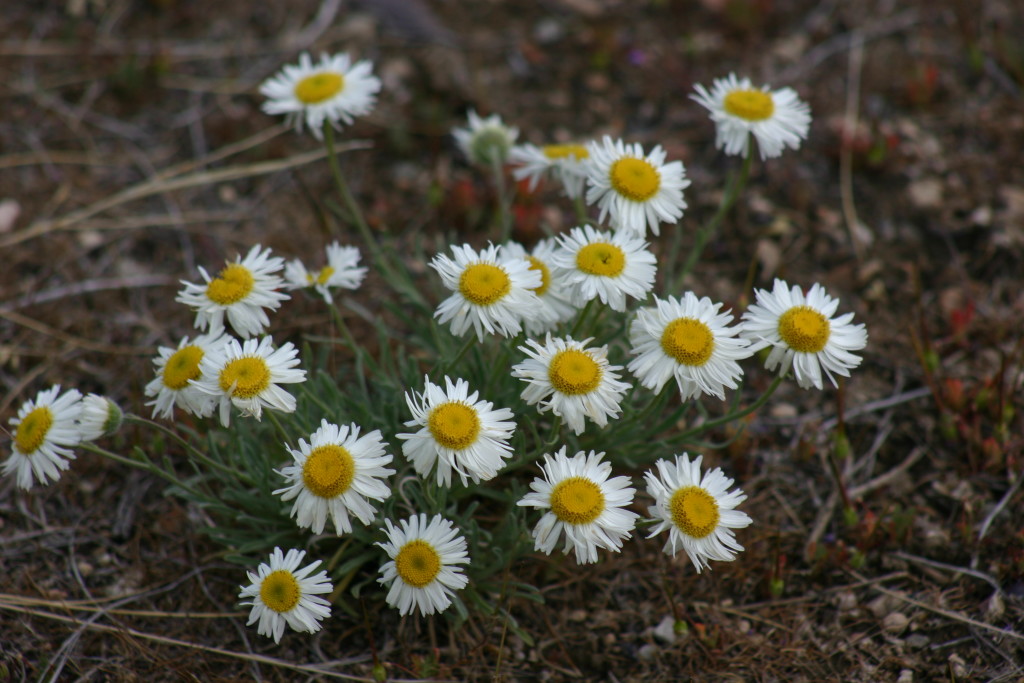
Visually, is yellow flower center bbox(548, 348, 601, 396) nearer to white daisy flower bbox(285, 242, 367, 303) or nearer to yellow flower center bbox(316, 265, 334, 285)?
white daisy flower bbox(285, 242, 367, 303)

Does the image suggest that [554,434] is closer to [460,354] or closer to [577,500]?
[577,500]

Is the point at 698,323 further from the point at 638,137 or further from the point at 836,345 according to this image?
the point at 638,137

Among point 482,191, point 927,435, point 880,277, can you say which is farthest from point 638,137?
point 927,435

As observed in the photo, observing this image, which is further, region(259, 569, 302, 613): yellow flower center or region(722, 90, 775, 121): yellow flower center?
region(722, 90, 775, 121): yellow flower center

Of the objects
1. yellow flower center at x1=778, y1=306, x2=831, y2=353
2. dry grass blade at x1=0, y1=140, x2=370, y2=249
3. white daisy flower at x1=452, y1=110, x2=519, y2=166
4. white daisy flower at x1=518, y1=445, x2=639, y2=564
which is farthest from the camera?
dry grass blade at x1=0, y1=140, x2=370, y2=249

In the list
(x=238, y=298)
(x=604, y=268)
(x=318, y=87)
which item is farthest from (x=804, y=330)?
(x=318, y=87)

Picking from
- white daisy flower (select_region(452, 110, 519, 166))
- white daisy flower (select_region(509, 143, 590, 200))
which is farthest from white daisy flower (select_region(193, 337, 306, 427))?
white daisy flower (select_region(452, 110, 519, 166))

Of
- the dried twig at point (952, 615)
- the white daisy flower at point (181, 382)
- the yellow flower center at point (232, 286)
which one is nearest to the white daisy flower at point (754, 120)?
the dried twig at point (952, 615)

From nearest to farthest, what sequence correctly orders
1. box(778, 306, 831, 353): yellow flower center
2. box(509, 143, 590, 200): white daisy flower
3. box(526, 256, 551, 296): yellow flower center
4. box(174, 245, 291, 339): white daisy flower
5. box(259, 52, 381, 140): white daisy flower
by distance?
box(778, 306, 831, 353): yellow flower center, box(174, 245, 291, 339): white daisy flower, box(526, 256, 551, 296): yellow flower center, box(509, 143, 590, 200): white daisy flower, box(259, 52, 381, 140): white daisy flower
